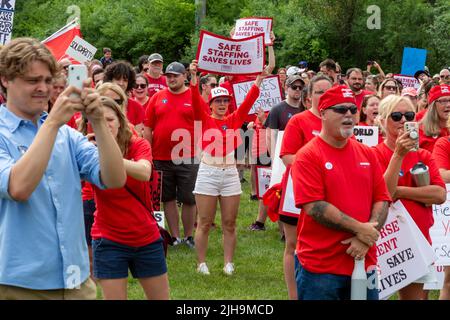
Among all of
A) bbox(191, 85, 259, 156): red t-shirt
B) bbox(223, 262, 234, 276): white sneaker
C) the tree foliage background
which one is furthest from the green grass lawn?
the tree foliage background

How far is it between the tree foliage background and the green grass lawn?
2173 centimetres

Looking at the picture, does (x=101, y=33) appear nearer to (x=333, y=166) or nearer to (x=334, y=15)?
(x=334, y=15)

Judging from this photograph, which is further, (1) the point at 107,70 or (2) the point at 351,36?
(2) the point at 351,36

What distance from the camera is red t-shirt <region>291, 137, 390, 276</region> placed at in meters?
5.38

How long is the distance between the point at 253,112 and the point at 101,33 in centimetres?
2530

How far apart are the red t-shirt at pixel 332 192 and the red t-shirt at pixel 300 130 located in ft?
6.21

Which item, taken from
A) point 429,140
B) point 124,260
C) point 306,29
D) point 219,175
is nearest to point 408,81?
point 219,175

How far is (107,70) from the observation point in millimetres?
9609

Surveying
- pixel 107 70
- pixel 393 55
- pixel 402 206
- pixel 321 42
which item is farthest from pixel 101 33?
pixel 402 206

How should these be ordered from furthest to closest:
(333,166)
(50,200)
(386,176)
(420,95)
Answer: (420,95) < (386,176) < (333,166) < (50,200)

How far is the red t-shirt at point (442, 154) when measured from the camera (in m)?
7.16

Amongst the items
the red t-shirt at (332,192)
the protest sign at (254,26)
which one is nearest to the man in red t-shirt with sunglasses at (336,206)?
the red t-shirt at (332,192)

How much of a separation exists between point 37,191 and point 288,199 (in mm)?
3907

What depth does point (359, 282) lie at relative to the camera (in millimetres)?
5301
